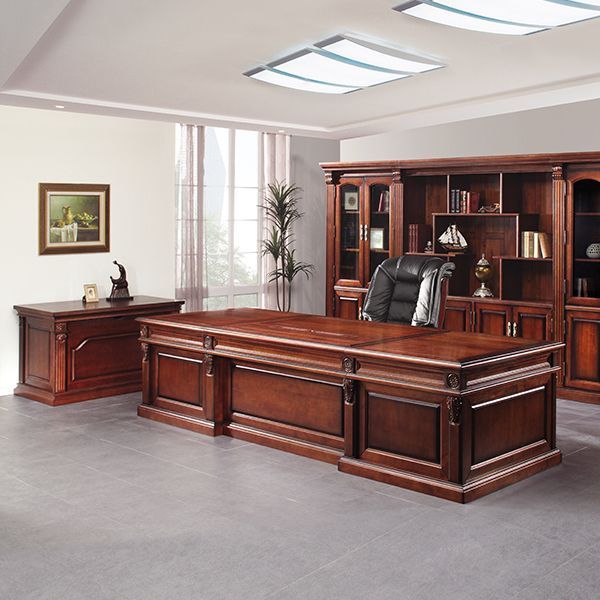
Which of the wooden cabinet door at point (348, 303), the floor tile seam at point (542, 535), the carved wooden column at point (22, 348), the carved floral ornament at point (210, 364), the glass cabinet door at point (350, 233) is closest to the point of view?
the floor tile seam at point (542, 535)

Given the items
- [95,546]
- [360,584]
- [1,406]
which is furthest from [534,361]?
[1,406]

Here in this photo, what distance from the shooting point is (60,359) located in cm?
689

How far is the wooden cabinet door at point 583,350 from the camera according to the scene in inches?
272

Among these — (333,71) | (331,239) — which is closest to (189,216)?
(331,239)

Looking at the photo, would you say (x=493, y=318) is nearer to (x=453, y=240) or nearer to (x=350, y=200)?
(x=453, y=240)

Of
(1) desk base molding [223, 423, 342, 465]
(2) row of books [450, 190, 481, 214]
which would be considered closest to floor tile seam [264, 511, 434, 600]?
(1) desk base molding [223, 423, 342, 465]

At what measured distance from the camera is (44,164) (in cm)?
728

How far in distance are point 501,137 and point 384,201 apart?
135cm

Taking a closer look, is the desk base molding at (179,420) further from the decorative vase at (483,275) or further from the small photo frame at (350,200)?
the small photo frame at (350,200)

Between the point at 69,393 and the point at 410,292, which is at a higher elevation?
the point at 410,292

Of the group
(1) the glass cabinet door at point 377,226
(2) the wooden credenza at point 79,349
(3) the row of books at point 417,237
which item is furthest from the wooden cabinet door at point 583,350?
(2) the wooden credenza at point 79,349

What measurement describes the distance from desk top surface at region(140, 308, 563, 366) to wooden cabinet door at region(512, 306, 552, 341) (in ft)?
6.17

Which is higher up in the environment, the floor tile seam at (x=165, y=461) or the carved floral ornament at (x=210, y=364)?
the carved floral ornament at (x=210, y=364)

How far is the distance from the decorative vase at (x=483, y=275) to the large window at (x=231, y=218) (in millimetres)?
3057
